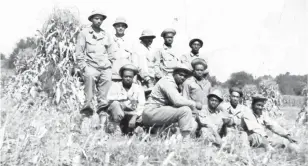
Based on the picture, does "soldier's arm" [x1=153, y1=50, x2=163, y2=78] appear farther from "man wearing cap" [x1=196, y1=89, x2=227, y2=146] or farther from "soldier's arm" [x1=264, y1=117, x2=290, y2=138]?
"soldier's arm" [x1=264, y1=117, x2=290, y2=138]

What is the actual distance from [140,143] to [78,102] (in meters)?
3.23

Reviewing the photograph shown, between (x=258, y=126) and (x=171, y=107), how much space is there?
1.60 meters

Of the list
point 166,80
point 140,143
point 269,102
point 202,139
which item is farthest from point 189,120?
point 269,102

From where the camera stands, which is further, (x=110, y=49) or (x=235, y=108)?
(x=110, y=49)

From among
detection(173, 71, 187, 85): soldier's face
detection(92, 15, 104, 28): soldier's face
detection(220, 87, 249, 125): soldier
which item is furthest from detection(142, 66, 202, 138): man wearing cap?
detection(92, 15, 104, 28): soldier's face

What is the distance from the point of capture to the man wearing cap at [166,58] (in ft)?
25.9

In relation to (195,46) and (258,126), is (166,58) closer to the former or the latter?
(195,46)

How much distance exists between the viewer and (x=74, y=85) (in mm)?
8016

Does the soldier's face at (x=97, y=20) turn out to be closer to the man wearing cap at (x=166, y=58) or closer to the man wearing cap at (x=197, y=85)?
the man wearing cap at (x=166, y=58)

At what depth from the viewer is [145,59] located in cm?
757

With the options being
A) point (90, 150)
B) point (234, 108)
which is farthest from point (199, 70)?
point (90, 150)

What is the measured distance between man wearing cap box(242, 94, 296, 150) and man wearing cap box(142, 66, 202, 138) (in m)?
1.00

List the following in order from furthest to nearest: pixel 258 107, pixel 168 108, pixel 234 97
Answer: pixel 234 97 → pixel 258 107 → pixel 168 108

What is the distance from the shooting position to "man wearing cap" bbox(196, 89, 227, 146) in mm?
6119
